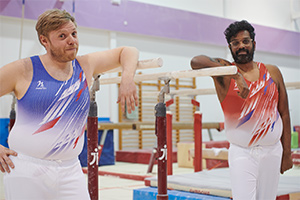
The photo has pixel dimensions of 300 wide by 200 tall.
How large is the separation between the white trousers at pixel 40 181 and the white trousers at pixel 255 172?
1.11m

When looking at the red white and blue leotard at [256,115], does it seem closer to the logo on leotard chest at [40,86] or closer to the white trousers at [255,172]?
the white trousers at [255,172]

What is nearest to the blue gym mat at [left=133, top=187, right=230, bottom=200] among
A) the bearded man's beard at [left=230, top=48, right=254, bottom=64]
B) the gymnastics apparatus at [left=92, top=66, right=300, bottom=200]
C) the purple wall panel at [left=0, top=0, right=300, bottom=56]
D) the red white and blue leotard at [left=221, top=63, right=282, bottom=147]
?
the gymnastics apparatus at [left=92, top=66, right=300, bottom=200]

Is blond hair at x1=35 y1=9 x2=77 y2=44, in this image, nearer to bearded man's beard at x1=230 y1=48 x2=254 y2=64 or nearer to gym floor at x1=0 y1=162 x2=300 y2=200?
bearded man's beard at x1=230 y1=48 x2=254 y2=64

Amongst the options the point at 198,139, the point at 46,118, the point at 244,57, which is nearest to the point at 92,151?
the point at 46,118

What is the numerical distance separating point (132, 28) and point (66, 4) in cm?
213

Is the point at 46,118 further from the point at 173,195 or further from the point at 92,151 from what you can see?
the point at 173,195

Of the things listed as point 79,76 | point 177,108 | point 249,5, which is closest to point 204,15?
point 249,5

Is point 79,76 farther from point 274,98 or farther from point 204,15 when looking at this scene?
point 204,15

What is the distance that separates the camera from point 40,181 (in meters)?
1.82

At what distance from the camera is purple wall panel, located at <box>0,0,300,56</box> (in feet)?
30.7

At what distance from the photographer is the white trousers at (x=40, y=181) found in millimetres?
1813

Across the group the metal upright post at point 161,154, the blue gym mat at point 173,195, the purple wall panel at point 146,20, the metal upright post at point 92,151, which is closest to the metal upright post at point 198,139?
the blue gym mat at point 173,195

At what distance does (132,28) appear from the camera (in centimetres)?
1109

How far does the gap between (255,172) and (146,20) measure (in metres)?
9.27
